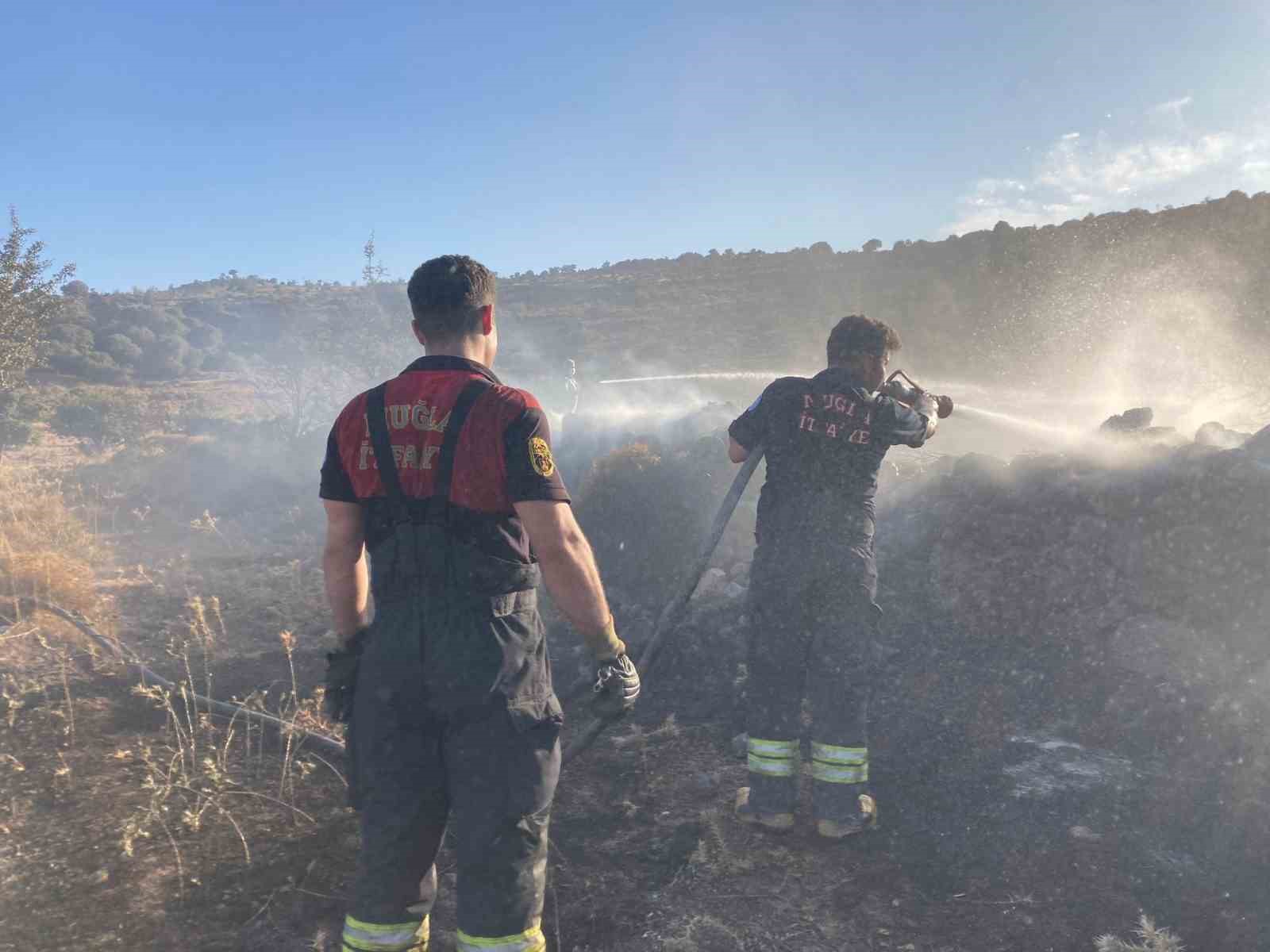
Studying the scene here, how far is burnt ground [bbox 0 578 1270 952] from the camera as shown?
283cm

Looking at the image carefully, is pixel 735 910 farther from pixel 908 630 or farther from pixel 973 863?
pixel 908 630

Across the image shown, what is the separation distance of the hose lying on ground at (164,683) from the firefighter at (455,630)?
1.97 m

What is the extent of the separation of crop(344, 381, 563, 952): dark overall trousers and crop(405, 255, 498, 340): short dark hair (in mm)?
237

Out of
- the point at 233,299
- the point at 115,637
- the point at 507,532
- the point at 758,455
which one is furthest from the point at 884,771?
the point at 233,299

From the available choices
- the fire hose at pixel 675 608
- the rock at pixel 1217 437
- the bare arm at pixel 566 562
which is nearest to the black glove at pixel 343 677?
the bare arm at pixel 566 562

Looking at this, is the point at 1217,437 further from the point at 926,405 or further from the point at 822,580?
the point at 822,580

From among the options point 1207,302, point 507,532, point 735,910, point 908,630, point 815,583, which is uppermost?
point 1207,302

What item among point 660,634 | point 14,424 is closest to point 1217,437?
point 660,634

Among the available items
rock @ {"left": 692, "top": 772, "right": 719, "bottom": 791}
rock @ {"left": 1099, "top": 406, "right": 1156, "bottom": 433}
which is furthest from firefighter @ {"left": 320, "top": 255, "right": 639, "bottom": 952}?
rock @ {"left": 1099, "top": 406, "right": 1156, "bottom": 433}

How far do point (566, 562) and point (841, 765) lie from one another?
6.36 ft

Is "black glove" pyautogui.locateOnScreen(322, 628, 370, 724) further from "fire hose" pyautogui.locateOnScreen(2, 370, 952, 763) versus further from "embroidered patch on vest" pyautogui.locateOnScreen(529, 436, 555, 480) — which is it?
"fire hose" pyautogui.locateOnScreen(2, 370, 952, 763)

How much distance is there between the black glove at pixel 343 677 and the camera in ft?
7.91

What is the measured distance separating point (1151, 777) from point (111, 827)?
4585 mm

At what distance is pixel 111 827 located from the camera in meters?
3.39
